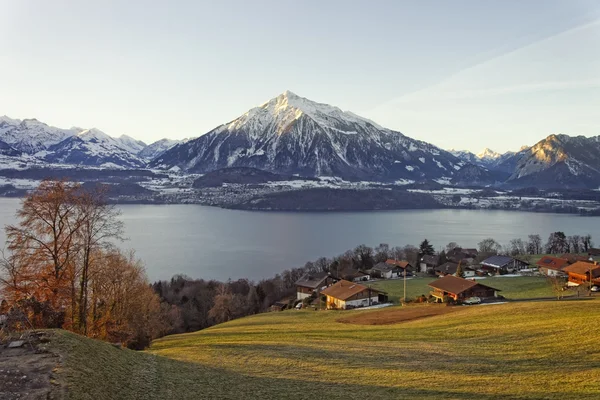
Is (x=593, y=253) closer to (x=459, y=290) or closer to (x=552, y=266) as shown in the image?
(x=552, y=266)

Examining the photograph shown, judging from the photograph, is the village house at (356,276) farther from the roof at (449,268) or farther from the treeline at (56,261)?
the treeline at (56,261)

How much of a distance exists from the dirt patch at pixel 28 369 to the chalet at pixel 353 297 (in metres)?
35.4

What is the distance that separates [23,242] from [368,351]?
13.5 metres

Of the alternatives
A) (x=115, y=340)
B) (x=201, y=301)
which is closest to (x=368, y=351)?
(x=115, y=340)

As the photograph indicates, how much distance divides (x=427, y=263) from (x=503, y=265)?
516 inches

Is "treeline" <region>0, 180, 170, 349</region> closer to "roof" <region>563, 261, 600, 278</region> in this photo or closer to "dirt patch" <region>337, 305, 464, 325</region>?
"dirt patch" <region>337, 305, 464, 325</region>

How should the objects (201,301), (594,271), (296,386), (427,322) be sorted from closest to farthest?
(296,386)
(427,322)
(594,271)
(201,301)

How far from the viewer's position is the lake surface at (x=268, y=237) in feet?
264

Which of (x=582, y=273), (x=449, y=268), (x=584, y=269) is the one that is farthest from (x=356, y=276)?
(x=584, y=269)

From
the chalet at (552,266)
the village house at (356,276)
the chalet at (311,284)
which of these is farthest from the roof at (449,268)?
the chalet at (311,284)

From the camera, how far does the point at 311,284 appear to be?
190 ft

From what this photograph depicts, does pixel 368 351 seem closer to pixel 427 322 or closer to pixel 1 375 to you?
pixel 427 322

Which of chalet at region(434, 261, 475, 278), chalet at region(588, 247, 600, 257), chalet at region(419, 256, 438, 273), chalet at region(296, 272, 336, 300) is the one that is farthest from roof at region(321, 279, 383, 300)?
chalet at region(588, 247, 600, 257)

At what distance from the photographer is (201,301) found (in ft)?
179
